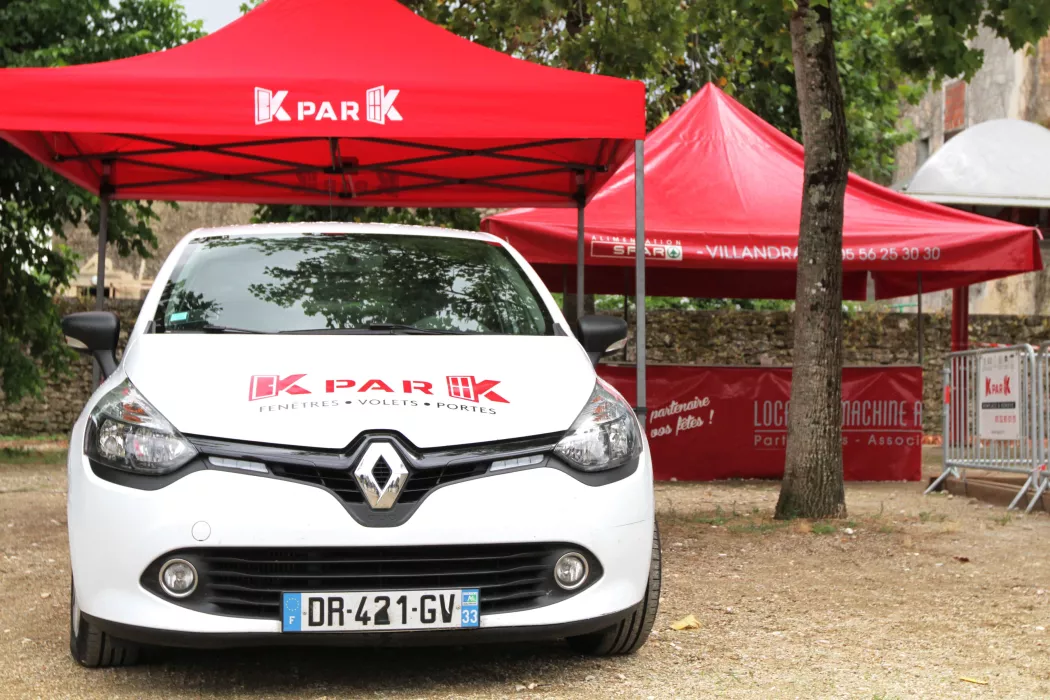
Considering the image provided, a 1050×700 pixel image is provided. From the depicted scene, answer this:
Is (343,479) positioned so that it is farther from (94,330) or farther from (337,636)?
(94,330)

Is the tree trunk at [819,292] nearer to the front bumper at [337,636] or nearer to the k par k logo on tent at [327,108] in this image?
the k par k logo on tent at [327,108]

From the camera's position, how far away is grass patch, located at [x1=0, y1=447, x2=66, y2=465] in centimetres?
1629

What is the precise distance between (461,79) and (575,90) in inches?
21.3

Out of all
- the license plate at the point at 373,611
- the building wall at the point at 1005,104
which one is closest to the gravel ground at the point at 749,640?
the license plate at the point at 373,611

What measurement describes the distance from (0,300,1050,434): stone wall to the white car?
51.4ft

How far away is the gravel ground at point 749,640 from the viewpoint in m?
4.43

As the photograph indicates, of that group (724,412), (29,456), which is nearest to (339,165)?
(724,412)

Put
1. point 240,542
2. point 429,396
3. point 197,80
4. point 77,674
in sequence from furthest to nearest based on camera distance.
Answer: point 197,80 → point 77,674 → point 429,396 → point 240,542

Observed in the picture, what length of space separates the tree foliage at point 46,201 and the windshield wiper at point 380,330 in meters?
11.4

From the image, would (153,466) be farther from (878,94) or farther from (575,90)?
(878,94)

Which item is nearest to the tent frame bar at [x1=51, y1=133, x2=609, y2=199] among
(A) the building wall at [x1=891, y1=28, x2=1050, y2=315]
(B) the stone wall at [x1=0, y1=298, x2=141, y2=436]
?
(B) the stone wall at [x1=0, y1=298, x2=141, y2=436]

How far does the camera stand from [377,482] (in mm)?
3992

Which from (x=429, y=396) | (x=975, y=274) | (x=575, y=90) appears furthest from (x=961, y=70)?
(x=429, y=396)

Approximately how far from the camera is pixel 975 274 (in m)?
13.4
